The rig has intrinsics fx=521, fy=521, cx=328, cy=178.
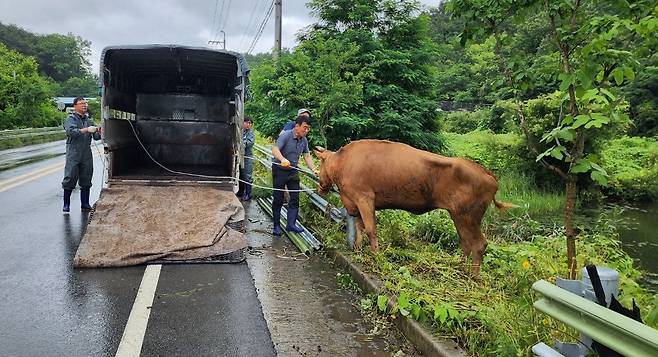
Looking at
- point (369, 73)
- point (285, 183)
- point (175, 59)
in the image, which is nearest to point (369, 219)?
point (285, 183)

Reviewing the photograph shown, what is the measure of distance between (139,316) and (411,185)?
314 cm

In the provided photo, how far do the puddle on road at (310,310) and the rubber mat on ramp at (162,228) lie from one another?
492mm

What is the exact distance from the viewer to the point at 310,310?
16.3 ft

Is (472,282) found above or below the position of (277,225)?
above

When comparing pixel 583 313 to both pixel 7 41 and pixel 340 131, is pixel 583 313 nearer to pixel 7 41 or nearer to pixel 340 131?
pixel 340 131

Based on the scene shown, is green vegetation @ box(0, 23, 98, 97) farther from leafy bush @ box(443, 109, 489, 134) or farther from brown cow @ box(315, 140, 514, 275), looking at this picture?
brown cow @ box(315, 140, 514, 275)

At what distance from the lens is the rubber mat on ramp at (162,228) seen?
6.25 metres

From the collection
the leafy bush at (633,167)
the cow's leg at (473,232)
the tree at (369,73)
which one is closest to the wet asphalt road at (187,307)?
the cow's leg at (473,232)

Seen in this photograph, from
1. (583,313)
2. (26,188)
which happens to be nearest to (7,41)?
(26,188)

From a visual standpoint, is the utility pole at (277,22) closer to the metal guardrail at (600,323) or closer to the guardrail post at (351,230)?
the guardrail post at (351,230)

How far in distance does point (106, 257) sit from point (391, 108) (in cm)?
1027

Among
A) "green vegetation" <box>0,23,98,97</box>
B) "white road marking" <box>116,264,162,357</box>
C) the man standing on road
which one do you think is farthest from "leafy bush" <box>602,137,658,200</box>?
"green vegetation" <box>0,23,98,97</box>

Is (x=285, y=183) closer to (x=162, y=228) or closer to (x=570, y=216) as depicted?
(x=162, y=228)

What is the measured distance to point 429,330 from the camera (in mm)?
4004
